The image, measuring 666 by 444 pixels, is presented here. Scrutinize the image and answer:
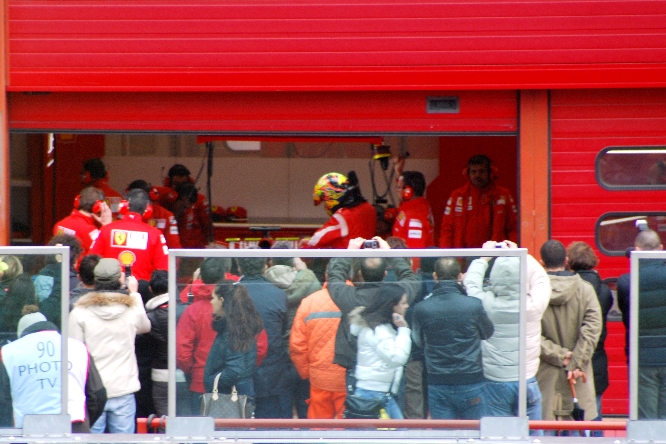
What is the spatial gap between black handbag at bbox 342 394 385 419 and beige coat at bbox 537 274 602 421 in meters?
1.38

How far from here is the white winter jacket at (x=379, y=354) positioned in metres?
3.68

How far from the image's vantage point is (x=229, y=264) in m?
3.62

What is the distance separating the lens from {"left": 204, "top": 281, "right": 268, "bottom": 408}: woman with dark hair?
368 cm

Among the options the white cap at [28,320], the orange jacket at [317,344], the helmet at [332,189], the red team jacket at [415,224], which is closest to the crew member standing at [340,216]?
the helmet at [332,189]

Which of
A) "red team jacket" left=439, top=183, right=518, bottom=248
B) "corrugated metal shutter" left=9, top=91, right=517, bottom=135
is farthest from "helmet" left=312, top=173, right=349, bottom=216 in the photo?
"red team jacket" left=439, top=183, right=518, bottom=248

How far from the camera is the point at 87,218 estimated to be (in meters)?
6.46

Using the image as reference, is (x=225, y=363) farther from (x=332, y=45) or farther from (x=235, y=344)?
(x=332, y=45)

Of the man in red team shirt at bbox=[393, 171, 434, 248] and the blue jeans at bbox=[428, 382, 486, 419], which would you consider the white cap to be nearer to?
the blue jeans at bbox=[428, 382, 486, 419]

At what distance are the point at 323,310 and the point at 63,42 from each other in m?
3.60

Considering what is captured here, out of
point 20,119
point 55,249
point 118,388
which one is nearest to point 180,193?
point 20,119

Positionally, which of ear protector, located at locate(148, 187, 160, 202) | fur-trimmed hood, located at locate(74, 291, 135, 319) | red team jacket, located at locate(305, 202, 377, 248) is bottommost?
fur-trimmed hood, located at locate(74, 291, 135, 319)

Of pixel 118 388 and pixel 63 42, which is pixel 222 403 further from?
pixel 63 42

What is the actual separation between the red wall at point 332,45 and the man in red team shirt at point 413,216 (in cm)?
121

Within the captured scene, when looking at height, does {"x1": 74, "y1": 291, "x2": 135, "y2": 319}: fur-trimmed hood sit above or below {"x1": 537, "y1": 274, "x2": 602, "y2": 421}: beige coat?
above
